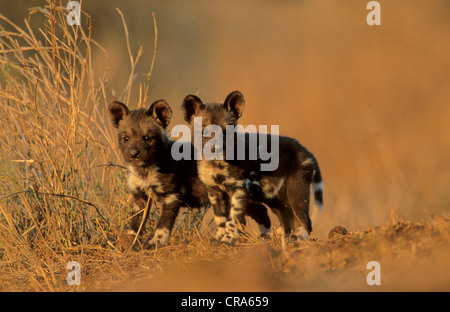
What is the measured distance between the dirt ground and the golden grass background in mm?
352

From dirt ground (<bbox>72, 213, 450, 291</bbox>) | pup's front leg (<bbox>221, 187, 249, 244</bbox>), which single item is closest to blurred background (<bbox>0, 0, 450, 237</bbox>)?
pup's front leg (<bbox>221, 187, 249, 244</bbox>)

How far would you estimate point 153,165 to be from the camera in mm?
6469

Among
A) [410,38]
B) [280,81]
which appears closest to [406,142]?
[410,38]

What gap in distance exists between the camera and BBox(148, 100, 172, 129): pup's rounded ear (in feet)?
21.3

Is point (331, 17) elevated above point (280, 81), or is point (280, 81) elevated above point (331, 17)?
point (331, 17)

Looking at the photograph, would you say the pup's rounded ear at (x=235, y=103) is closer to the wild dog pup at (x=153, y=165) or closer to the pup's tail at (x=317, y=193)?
the wild dog pup at (x=153, y=165)

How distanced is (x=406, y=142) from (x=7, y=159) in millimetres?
6581

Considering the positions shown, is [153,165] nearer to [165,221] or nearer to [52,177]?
[165,221]

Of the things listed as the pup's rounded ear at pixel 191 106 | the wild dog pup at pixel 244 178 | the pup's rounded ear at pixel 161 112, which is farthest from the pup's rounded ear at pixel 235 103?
the pup's rounded ear at pixel 161 112

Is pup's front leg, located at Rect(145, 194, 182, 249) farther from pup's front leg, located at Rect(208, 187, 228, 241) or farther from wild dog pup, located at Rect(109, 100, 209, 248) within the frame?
pup's front leg, located at Rect(208, 187, 228, 241)

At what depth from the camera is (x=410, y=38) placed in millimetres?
12141

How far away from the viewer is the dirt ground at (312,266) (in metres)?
4.48

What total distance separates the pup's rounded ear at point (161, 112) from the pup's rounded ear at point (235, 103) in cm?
59
